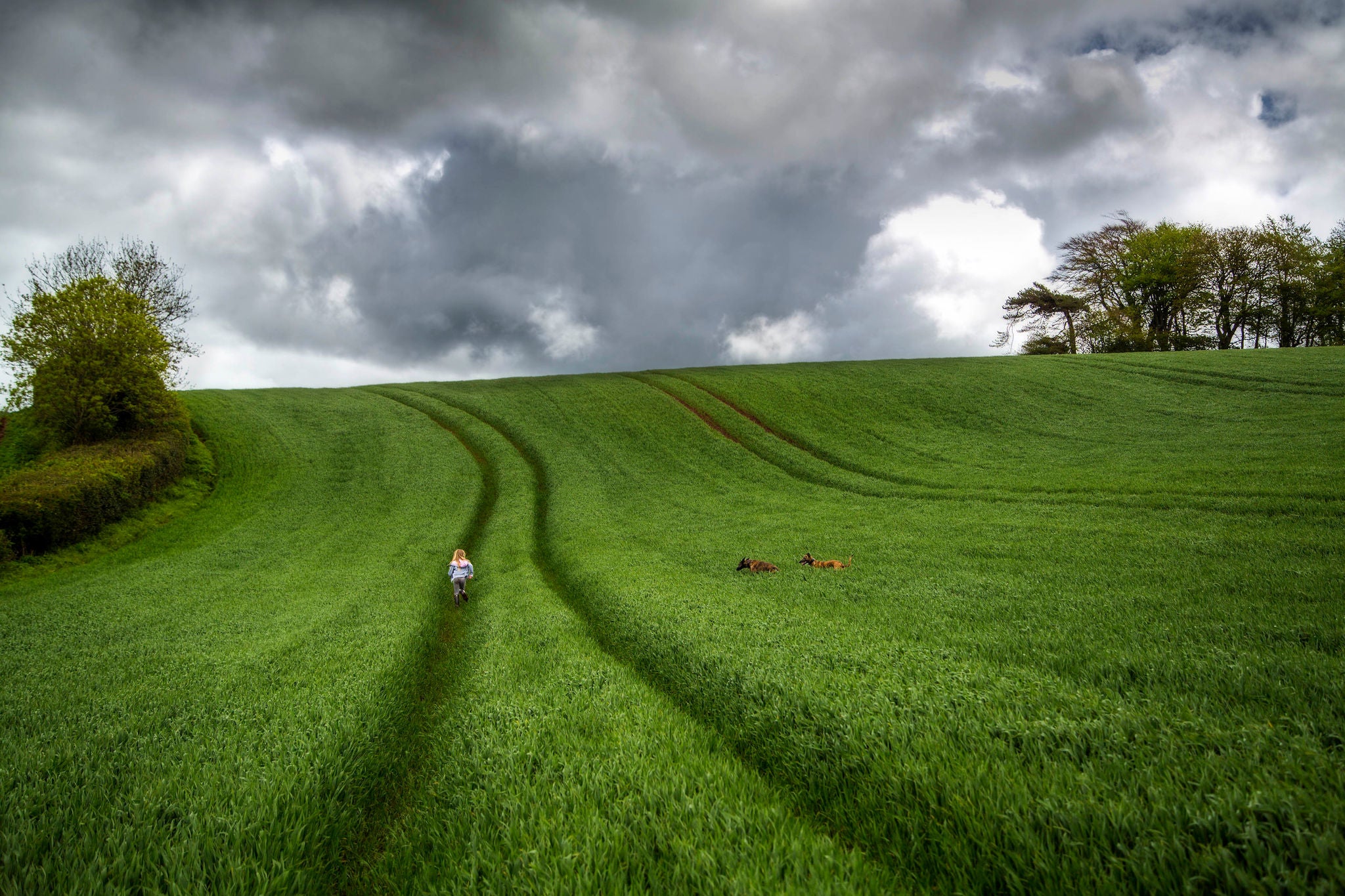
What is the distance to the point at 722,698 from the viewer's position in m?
8.12

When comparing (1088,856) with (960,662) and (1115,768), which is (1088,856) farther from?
(960,662)

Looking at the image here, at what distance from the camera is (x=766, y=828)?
15.4 ft

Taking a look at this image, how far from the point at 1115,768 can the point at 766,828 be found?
3.09 meters

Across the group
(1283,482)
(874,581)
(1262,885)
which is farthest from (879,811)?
(1283,482)

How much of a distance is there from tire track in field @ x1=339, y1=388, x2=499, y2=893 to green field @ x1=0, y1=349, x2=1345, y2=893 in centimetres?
6

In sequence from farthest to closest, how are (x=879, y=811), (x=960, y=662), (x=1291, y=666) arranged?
(x=960, y=662), (x=1291, y=666), (x=879, y=811)

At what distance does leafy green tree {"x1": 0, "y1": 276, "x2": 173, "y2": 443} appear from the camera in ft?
99.1

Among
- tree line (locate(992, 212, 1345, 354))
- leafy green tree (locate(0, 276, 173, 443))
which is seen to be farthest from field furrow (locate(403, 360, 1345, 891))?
tree line (locate(992, 212, 1345, 354))

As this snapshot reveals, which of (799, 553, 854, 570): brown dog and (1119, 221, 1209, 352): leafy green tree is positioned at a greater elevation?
(1119, 221, 1209, 352): leafy green tree

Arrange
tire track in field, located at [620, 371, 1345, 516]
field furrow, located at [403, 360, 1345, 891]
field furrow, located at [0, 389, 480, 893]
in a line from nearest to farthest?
field furrow, located at [403, 360, 1345, 891] < field furrow, located at [0, 389, 480, 893] < tire track in field, located at [620, 371, 1345, 516]

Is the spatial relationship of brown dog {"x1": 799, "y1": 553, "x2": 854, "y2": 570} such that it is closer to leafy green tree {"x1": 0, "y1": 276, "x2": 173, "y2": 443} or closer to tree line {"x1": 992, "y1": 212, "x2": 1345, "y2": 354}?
leafy green tree {"x1": 0, "y1": 276, "x2": 173, "y2": 443}

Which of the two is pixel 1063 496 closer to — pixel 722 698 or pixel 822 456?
pixel 822 456

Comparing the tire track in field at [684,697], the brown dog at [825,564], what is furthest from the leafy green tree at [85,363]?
the brown dog at [825,564]

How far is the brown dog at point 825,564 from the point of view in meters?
16.3
